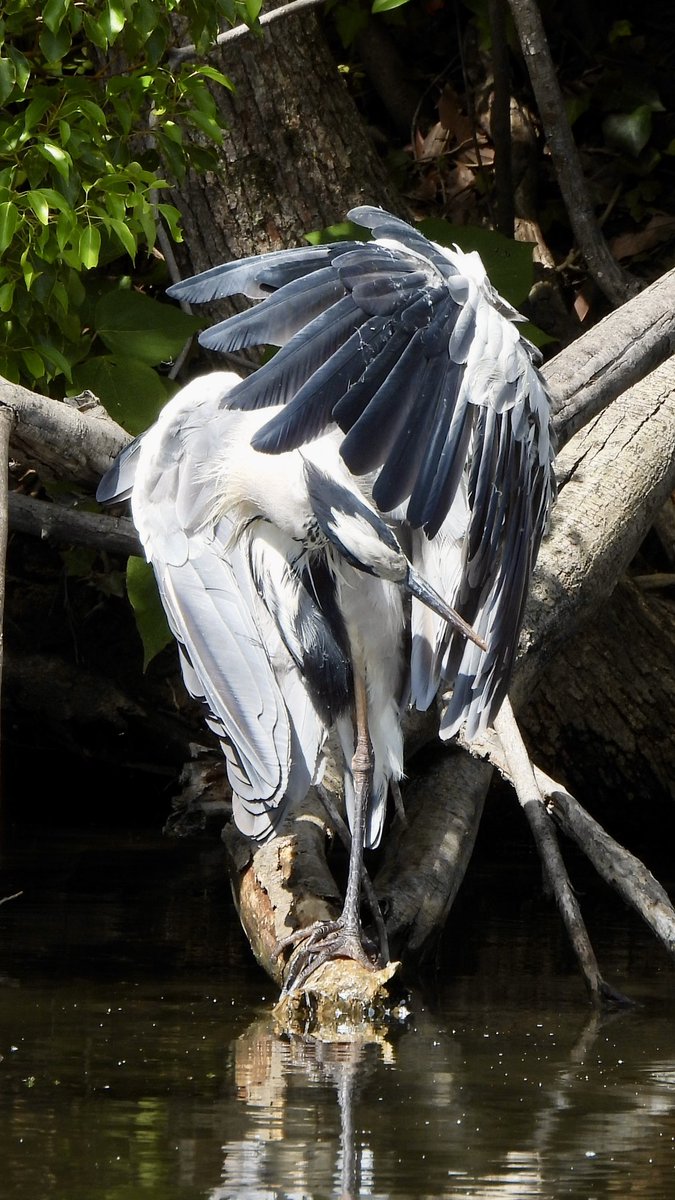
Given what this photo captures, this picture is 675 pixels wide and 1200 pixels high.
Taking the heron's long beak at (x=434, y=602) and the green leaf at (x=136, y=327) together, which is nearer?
the heron's long beak at (x=434, y=602)

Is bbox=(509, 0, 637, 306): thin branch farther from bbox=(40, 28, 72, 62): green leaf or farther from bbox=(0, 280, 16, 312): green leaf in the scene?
bbox=(0, 280, 16, 312): green leaf

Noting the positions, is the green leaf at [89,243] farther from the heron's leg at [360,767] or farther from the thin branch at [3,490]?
the heron's leg at [360,767]

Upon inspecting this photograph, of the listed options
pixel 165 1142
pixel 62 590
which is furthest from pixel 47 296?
pixel 165 1142

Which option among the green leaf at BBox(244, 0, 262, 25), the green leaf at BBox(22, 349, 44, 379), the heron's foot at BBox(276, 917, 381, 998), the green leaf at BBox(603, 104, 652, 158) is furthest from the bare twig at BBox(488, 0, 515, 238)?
the heron's foot at BBox(276, 917, 381, 998)

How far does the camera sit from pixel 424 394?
2.54 meters

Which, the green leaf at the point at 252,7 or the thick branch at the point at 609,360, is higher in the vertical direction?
the green leaf at the point at 252,7

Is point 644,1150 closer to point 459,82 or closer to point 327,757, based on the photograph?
point 327,757

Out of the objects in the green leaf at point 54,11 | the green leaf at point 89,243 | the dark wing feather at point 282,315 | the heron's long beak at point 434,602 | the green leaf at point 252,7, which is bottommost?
the heron's long beak at point 434,602

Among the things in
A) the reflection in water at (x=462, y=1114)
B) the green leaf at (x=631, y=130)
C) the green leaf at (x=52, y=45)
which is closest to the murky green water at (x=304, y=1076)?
the reflection in water at (x=462, y=1114)

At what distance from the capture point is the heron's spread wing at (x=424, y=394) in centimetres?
242

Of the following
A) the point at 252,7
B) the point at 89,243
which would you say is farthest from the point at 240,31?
the point at 89,243

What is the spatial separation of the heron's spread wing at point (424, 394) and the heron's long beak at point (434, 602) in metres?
0.14

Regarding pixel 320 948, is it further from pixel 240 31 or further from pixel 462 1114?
pixel 240 31

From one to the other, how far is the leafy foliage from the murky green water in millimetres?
1337
